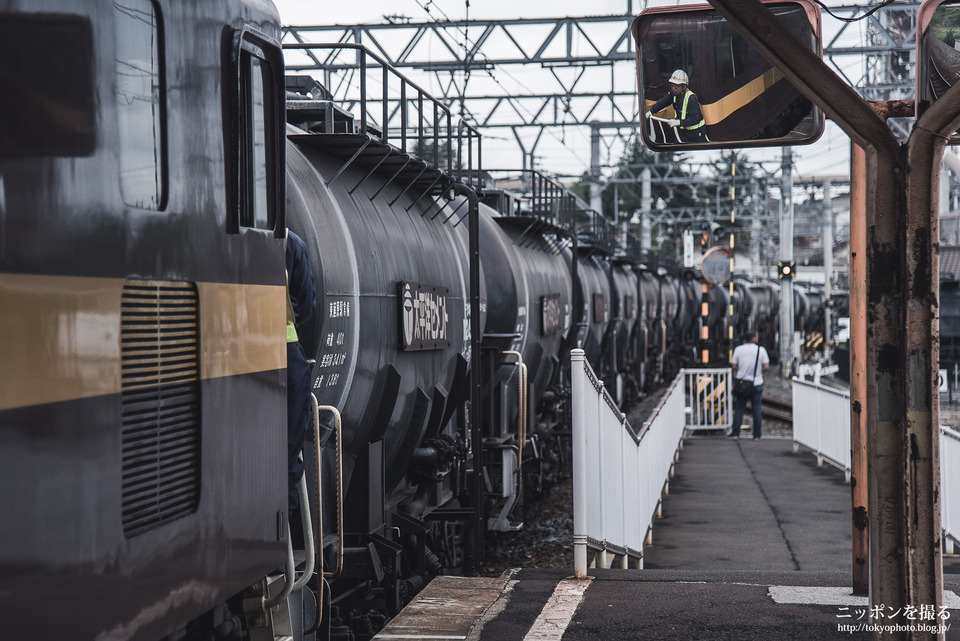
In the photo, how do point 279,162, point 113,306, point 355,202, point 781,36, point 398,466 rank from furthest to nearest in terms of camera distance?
1. point 398,466
2. point 355,202
3. point 279,162
4. point 781,36
5. point 113,306

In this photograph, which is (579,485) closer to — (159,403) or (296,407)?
(296,407)

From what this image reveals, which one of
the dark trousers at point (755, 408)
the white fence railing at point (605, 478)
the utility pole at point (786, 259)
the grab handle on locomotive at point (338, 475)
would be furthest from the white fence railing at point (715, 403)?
the grab handle on locomotive at point (338, 475)

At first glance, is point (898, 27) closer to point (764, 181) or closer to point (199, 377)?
point (764, 181)

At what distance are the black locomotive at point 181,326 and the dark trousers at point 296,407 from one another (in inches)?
10.4

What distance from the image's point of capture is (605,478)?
7.52m

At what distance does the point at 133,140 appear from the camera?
3.22 m

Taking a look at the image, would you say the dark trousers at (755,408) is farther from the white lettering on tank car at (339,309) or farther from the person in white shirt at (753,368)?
the white lettering on tank car at (339,309)

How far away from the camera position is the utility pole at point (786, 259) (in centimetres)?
2911

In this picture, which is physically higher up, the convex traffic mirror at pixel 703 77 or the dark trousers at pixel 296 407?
the convex traffic mirror at pixel 703 77

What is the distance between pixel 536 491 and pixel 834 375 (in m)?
25.6

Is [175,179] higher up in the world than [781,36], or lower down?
lower down

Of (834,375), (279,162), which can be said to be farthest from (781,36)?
(834,375)

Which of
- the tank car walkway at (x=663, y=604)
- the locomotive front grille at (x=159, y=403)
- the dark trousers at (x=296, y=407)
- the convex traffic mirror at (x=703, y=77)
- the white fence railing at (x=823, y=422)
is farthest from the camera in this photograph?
the white fence railing at (x=823, y=422)

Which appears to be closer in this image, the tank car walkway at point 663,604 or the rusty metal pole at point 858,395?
the tank car walkway at point 663,604
